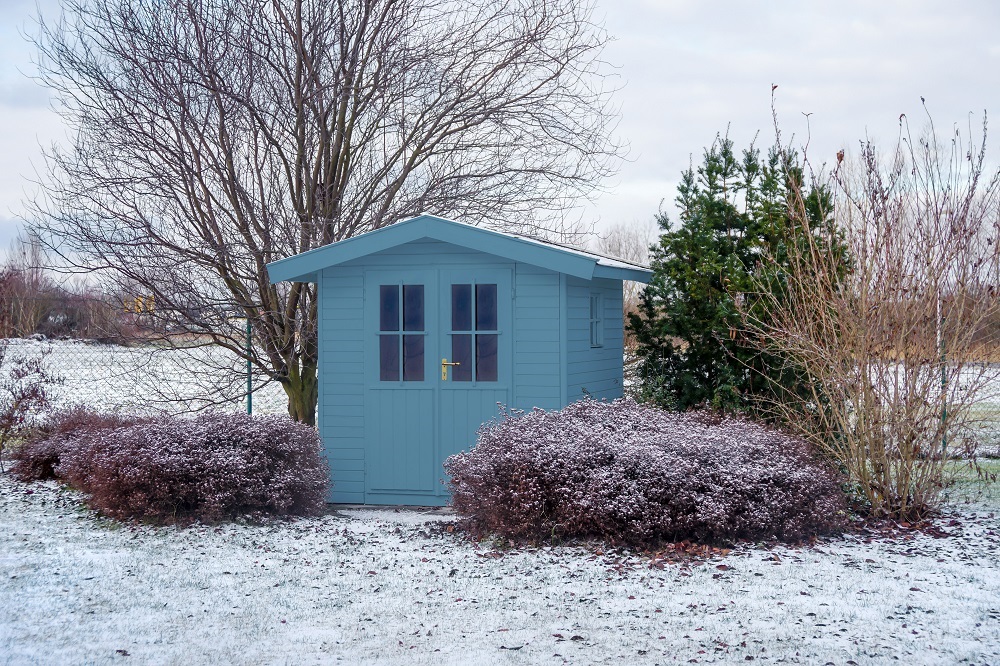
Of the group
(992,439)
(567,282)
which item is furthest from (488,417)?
(992,439)

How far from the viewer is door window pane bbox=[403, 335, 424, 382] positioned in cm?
886

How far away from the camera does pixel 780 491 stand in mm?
6520

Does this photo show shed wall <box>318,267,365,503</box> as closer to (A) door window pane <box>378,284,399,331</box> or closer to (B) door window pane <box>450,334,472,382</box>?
(A) door window pane <box>378,284,399,331</box>

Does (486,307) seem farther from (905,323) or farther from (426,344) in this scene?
(905,323)

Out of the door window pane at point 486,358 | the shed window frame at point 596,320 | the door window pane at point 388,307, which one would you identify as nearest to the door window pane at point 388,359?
the door window pane at point 388,307

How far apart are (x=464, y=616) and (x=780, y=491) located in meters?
2.60

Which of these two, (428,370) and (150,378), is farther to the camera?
(150,378)

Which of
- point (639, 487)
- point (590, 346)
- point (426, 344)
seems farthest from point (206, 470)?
point (590, 346)

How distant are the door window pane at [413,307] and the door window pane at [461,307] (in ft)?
1.01

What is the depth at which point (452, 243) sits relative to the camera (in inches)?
341

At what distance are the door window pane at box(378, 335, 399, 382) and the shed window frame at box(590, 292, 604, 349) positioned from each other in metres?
2.00

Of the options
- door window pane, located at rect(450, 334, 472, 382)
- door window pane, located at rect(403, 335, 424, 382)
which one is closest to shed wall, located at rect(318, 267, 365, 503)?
door window pane, located at rect(403, 335, 424, 382)

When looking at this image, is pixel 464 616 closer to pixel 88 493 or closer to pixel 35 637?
pixel 35 637

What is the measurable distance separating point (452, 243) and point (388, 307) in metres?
0.89
